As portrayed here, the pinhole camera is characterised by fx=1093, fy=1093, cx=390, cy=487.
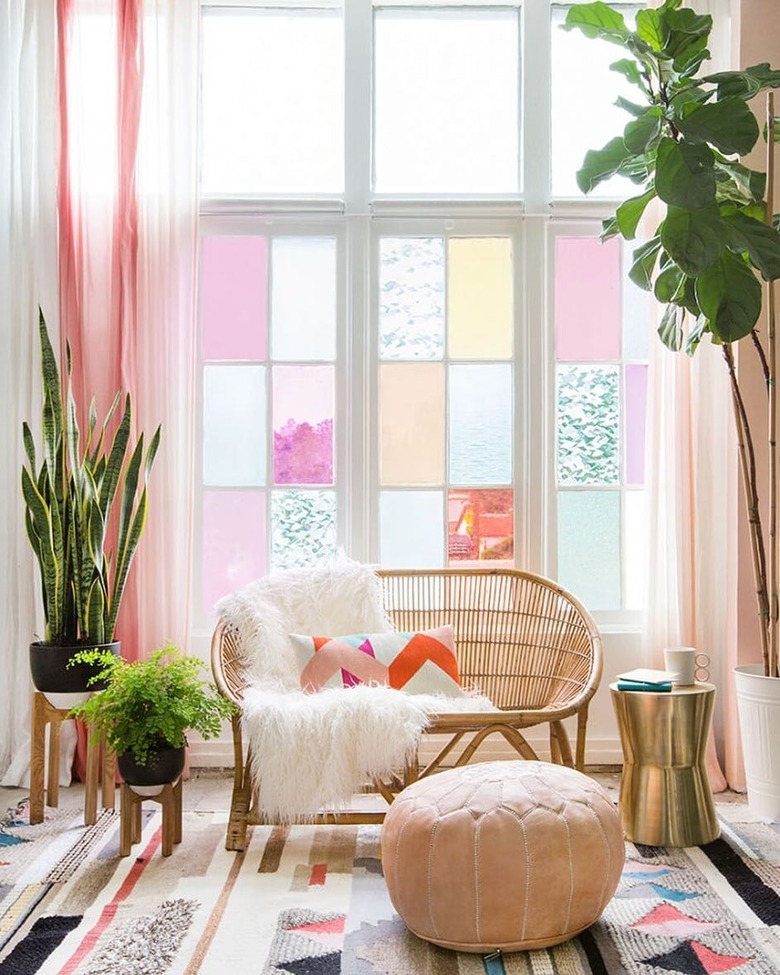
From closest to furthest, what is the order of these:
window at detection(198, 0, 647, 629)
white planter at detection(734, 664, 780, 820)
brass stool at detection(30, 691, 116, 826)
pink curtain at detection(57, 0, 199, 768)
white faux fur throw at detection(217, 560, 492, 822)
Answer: white faux fur throw at detection(217, 560, 492, 822), white planter at detection(734, 664, 780, 820), brass stool at detection(30, 691, 116, 826), pink curtain at detection(57, 0, 199, 768), window at detection(198, 0, 647, 629)

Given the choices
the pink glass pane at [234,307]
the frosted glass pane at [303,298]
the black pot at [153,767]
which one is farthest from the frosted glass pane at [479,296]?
the black pot at [153,767]

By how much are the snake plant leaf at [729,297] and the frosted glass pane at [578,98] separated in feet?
3.80

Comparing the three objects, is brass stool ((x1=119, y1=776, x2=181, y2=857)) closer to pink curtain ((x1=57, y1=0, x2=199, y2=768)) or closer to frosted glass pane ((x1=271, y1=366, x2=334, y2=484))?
pink curtain ((x1=57, y1=0, x2=199, y2=768))

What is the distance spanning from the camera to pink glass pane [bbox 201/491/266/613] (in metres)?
4.07

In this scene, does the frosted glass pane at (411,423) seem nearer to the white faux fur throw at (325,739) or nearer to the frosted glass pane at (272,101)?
the frosted glass pane at (272,101)

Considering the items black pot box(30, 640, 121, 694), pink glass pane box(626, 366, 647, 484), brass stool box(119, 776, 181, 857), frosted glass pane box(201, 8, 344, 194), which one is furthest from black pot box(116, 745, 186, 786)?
frosted glass pane box(201, 8, 344, 194)

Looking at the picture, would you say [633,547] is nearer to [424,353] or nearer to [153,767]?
[424,353]

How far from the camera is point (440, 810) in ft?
7.77

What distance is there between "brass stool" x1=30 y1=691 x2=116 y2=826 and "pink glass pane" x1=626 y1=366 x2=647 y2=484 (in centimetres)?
211

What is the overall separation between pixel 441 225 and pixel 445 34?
75 cm

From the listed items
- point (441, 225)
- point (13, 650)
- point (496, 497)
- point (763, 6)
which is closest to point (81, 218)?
point (441, 225)

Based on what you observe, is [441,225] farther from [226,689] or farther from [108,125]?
[226,689]

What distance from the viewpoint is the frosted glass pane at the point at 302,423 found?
13.4 feet

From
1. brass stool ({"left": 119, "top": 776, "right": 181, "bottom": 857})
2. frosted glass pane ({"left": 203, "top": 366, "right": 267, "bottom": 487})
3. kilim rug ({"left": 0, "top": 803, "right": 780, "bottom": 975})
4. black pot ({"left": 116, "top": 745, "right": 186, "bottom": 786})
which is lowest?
kilim rug ({"left": 0, "top": 803, "right": 780, "bottom": 975})
